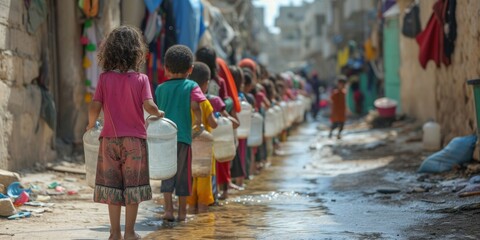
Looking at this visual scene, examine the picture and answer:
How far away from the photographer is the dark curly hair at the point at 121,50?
533cm

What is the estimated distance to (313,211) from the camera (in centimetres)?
710

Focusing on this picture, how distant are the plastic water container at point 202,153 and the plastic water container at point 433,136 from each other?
5532 millimetres

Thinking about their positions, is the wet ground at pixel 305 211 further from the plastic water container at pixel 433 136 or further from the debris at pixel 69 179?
the debris at pixel 69 179

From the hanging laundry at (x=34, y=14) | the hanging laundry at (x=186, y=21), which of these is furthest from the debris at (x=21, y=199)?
the hanging laundry at (x=186, y=21)

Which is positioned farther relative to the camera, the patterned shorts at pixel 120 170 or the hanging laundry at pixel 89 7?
the hanging laundry at pixel 89 7

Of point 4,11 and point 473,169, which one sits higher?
point 4,11

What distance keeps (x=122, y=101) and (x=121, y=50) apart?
13.0 inches

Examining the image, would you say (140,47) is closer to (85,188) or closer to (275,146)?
(85,188)

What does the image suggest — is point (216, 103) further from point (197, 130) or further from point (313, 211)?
point (313, 211)

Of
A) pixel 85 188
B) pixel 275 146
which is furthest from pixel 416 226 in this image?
pixel 275 146

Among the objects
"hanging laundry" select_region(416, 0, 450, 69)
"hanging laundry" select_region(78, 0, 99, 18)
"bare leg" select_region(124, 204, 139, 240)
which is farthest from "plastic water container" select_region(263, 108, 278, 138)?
"bare leg" select_region(124, 204, 139, 240)

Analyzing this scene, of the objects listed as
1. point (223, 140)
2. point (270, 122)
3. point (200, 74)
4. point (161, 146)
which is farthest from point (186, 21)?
point (161, 146)

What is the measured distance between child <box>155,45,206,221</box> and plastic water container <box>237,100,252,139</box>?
7.82 feet

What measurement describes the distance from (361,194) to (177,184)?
2392 mm
